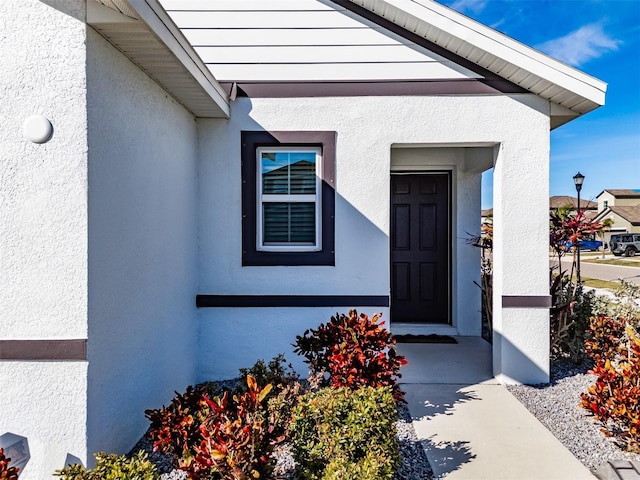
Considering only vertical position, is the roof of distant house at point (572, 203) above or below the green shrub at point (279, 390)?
above

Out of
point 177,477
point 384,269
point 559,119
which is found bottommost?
point 177,477

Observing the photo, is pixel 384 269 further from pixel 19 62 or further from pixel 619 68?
pixel 619 68

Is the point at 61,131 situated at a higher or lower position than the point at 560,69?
lower

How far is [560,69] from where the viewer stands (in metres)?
4.08

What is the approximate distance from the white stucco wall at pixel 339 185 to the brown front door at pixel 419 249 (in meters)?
2.03

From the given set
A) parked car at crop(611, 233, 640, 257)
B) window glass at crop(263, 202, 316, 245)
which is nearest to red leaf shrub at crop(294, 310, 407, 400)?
window glass at crop(263, 202, 316, 245)

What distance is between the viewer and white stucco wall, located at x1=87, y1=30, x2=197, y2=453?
2.67m

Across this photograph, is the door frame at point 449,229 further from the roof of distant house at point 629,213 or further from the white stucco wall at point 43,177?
the roof of distant house at point 629,213

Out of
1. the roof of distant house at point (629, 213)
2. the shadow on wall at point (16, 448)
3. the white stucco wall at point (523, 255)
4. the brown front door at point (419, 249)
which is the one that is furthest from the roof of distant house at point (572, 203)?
the shadow on wall at point (16, 448)

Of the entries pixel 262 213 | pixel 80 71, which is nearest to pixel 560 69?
pixel 262 213

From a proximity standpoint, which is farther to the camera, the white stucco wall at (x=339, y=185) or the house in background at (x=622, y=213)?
the house in background at (x=622, y=213)

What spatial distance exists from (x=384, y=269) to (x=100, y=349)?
9.37 feet

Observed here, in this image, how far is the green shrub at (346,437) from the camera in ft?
7.93

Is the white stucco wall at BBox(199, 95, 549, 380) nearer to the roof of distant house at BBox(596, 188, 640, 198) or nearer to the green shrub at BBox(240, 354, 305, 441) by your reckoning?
the green shrub at BBox(240, 354, 305, 441)
